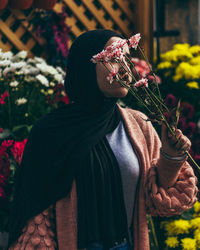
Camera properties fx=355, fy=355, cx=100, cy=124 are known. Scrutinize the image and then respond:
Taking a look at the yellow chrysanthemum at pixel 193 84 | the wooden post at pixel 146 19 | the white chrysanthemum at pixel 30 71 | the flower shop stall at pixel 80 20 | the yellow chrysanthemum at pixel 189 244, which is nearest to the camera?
the yellow chrysanthemum at pixel 189 244

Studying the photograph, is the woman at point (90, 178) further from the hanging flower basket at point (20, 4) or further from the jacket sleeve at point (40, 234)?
the hanging flower basket at point (20, 4)

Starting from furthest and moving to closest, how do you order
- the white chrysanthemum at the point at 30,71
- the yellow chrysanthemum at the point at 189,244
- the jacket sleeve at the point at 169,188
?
the white chrysanthemum at the point at 30,71 → the yellow chrysanthemum at the point at 189,244 → the jacket sleeve at the point at 169,188

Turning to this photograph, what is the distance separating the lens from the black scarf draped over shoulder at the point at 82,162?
121 centimetres

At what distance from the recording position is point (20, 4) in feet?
8.62

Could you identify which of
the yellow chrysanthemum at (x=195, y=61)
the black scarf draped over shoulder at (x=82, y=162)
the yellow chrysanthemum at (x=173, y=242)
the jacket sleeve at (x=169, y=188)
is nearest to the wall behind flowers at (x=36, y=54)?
the black scarf draped over shoulder at (x=82, y=162)

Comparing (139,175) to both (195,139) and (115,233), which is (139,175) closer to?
(115,233)

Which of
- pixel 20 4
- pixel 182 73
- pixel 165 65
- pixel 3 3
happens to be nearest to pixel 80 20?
pixel 20 4

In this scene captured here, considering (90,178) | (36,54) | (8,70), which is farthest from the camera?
(36,54)

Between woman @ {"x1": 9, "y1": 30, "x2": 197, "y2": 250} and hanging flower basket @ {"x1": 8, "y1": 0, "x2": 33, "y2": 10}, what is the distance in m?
1.55

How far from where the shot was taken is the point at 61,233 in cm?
123

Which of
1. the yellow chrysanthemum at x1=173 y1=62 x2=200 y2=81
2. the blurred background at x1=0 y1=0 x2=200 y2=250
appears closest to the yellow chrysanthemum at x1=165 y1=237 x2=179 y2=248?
the blurred background at x1=0 y1=0 x2=200 y2=250

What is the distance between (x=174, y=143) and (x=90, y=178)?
0.32 metres

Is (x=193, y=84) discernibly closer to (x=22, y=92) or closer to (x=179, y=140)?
(x=22, y=92)

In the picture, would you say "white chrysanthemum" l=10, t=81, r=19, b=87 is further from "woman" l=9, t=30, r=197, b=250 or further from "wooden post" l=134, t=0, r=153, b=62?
"wooden post" l=134, t=0, r=153, b=62
